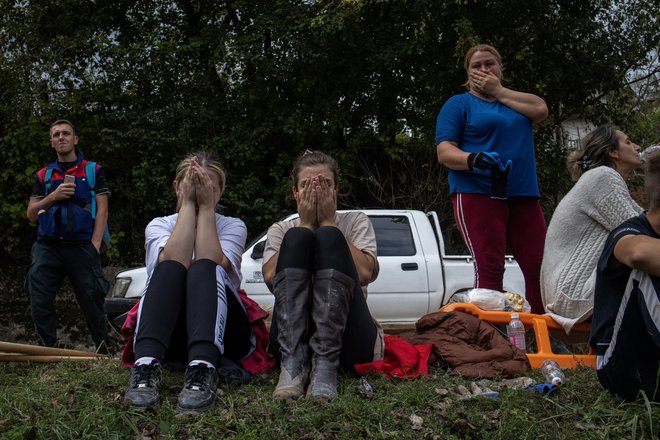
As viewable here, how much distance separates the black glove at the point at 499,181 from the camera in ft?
13.0

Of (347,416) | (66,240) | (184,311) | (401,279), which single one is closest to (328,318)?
(347,416)

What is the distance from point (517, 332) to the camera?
385 cm

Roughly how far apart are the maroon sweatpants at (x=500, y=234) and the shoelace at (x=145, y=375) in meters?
2.06

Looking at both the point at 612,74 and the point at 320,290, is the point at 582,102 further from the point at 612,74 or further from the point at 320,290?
the point at 320,290

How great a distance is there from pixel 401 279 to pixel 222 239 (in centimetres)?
445

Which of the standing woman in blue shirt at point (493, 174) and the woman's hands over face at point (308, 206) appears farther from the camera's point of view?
the standing woman in blue shirt at point (493, 174)

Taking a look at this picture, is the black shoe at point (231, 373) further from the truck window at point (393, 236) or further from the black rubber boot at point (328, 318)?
the truck window at point (393, 236)

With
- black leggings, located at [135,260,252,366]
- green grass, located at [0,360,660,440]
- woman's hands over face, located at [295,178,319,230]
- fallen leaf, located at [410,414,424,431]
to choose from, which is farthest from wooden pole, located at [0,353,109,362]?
fallen leaf, located at [410,414,424,431]

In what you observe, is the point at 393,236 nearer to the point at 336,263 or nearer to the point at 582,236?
the point at 582,236

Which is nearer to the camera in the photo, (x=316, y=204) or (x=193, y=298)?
(x=193, y=298)

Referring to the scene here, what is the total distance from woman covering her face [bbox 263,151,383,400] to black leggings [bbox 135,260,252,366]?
1.01 feet

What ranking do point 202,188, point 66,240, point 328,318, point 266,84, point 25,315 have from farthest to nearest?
point 266,84 < point 25,315 < point 66,240 < point 202,188 < point 328,318

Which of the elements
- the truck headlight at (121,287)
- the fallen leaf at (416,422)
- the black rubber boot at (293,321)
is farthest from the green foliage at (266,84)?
the fallen leaf at (416,422)

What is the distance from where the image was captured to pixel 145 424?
269 cm
